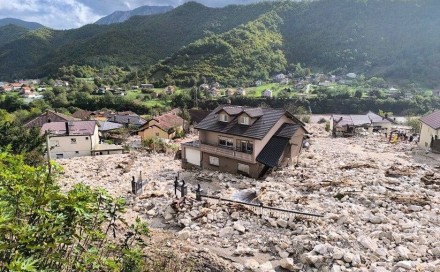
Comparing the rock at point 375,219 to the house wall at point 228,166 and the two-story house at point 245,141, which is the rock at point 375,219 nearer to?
the two-story house at point 245,141

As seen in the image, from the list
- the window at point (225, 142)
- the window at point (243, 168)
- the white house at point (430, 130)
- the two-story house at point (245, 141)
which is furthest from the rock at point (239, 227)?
the white house at point (430, 130)

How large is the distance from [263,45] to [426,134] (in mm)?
107086

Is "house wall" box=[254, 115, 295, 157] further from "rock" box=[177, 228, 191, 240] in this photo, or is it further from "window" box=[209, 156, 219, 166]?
"rock" box=[177, 228, 191, 240]

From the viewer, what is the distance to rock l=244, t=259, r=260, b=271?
10.7m

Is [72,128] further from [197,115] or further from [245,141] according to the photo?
[197,115]

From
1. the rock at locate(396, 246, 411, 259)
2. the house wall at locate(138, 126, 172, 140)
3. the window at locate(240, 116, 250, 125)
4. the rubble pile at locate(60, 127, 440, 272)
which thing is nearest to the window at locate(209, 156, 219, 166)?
the rubble pile at locate(60, 127, 440, 272)

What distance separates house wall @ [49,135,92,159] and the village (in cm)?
13

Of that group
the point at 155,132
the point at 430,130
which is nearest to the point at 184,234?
the point at 430,130

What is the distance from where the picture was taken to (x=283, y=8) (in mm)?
162875

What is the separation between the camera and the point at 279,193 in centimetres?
1794

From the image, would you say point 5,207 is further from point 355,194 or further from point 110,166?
point 110,166

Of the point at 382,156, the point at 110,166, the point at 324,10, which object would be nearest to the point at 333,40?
the point at 324,10

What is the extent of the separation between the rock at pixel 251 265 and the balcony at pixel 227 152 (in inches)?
458

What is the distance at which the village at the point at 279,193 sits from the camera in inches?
450
